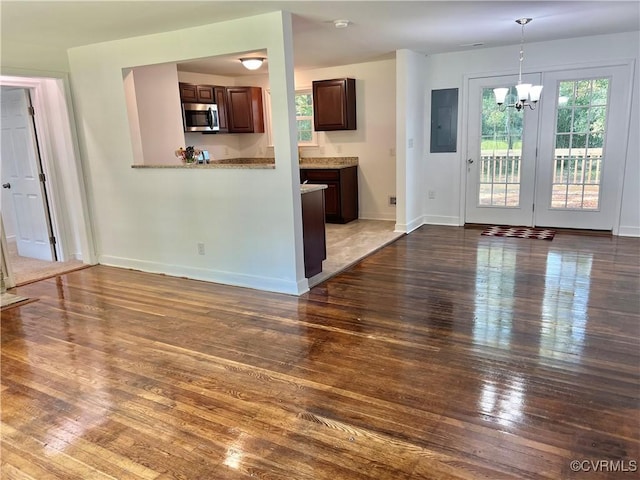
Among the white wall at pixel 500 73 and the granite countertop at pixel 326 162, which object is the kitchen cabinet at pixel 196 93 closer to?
the granite countertop at pixel 326 162

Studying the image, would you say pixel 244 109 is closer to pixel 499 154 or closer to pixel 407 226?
pixel 407 226

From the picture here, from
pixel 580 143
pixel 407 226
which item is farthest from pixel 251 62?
Answer: pixel 580 143

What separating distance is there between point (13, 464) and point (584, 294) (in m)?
3.99

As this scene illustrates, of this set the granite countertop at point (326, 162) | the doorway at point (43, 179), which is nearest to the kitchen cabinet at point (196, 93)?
the granite countertop at point (326, 162)

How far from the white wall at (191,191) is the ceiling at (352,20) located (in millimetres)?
175

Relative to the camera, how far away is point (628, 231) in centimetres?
576

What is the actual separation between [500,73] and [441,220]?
84.0 inches

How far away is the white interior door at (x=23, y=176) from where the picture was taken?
5219mm

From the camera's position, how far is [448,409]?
2309mm

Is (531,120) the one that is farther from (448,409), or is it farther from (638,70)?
(448,409)

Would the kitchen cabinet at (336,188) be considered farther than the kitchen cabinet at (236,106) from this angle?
No

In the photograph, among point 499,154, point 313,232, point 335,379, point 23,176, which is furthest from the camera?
point 499,154

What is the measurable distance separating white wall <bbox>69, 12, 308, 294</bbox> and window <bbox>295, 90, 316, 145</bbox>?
132 inches

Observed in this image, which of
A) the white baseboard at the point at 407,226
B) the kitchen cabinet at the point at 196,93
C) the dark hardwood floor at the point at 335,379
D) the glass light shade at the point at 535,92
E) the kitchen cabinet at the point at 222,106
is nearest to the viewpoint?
the dark hardwood floor at the point at 335,379
